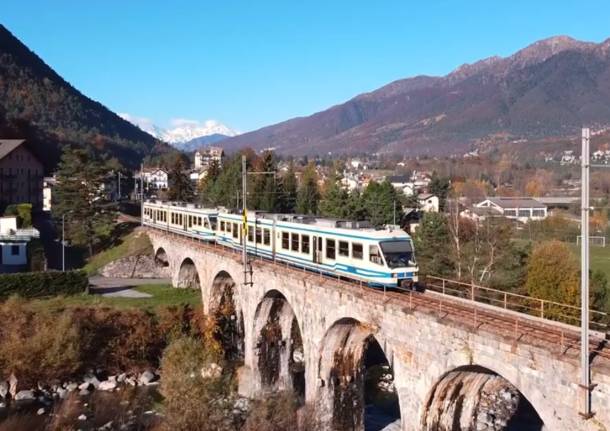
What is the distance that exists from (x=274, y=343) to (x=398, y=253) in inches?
467

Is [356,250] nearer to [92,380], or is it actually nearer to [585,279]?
[585,279]

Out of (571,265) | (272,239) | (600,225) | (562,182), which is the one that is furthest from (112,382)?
(562,182)

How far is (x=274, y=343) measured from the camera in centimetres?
3275

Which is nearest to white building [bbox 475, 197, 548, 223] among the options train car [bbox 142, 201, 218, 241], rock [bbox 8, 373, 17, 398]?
train car [bbox 142, 201, 218, 241]

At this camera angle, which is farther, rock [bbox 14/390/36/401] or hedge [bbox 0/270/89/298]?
hedge [bbox 0/270/89/298]

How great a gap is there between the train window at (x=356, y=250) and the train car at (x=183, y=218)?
2075 centimetres

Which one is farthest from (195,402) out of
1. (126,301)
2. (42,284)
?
(42,284)

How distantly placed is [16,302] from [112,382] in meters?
8.27

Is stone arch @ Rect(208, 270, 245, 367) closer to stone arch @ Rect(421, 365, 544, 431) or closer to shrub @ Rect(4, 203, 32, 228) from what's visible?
stone arch @ Rect(421, 365, 544, 431)

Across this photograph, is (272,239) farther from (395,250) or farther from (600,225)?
(600,225)

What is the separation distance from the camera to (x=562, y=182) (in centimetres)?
14138

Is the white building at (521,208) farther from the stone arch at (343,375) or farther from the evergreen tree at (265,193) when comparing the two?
the stone arch at (343,375)

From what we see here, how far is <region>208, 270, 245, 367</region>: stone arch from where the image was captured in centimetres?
4038

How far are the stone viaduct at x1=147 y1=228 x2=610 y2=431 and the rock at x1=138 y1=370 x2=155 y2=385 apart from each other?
6046mm
